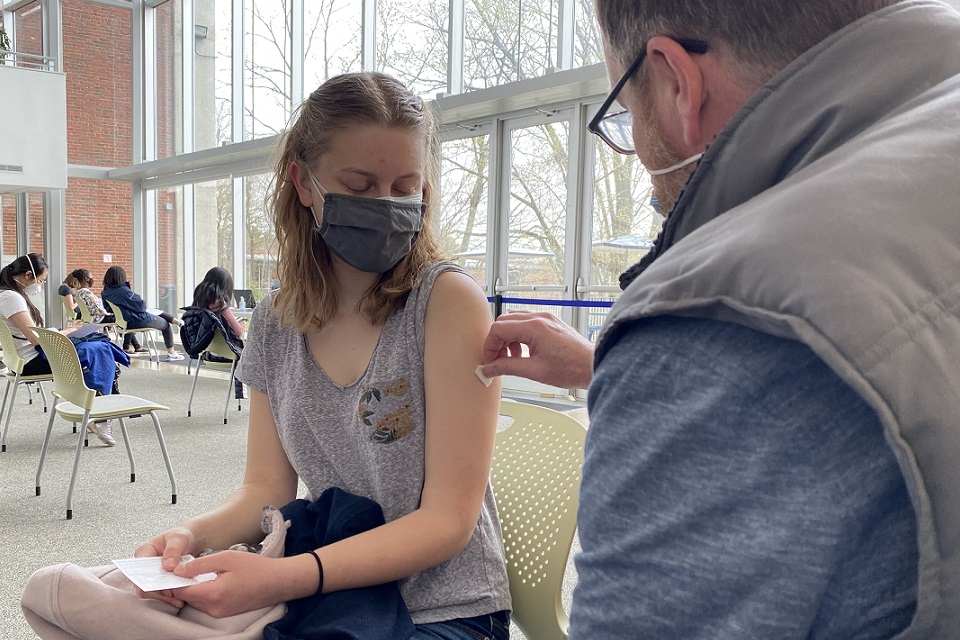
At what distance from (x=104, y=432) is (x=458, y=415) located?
455cm

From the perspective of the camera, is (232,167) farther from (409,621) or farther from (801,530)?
(801,530)

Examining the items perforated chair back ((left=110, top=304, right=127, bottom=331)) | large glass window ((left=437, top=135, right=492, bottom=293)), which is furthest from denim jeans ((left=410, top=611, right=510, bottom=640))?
perforated chair back ((left=110, top=304, right=127, bottom=331))

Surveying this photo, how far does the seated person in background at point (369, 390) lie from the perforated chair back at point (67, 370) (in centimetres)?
259

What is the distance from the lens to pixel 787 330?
0.43m

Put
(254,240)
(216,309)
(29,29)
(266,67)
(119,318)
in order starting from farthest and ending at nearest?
(29,29) → (254,240) → (266,67) → (119,318) → (216,309)

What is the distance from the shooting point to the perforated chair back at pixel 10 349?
4859 millimetres

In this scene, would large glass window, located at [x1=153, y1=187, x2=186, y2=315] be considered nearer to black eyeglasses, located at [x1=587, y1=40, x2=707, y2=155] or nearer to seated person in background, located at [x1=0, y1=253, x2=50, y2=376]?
seated person in background, located at [x1=0, y1=253, x2=50, y2=376]

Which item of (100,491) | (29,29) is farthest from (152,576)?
(29,29)

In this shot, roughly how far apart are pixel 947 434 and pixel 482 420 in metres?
0.81

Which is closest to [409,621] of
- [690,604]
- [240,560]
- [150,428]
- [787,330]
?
[240,560]

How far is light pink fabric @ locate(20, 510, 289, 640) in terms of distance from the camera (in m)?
1.01

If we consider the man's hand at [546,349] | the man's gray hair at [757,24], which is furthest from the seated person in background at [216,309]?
the man's gray hair at [757,24]

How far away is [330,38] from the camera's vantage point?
28.9 feet

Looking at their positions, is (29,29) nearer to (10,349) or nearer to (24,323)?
(24,323)
